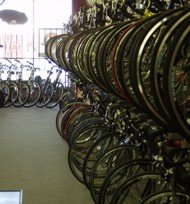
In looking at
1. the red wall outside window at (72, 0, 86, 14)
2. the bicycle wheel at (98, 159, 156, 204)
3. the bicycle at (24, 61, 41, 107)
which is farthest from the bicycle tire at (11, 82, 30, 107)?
the bicycle wheel at (98, 159, 156, 204)

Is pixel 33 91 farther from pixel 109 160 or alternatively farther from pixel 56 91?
pixel 109 160

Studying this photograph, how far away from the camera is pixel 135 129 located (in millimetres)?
2895

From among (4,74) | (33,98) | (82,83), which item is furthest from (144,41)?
(4,74)

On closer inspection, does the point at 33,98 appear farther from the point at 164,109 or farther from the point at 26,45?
the point at 164,109

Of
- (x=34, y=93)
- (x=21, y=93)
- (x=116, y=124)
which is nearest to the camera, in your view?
(x=116, y=124)

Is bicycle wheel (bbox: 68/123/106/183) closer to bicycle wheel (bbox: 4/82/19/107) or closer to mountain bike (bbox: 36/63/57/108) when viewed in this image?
mountain bike (bbox: 36/63/57/108)

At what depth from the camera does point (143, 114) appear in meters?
3.02

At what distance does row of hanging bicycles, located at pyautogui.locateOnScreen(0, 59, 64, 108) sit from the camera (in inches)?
389

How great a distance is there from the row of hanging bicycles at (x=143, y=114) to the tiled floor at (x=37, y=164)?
28 cm

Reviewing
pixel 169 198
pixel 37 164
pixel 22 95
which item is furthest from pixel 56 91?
pixel 169 198

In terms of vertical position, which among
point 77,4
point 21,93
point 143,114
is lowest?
point 143,114

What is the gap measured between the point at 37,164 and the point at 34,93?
5608mm

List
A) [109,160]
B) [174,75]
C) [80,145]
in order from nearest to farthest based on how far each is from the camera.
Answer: [174,75] < [109,160] < [80,145]

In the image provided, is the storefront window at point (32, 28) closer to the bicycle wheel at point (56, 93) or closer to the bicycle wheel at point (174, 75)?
the bicycle wheel at point (56, 93)
